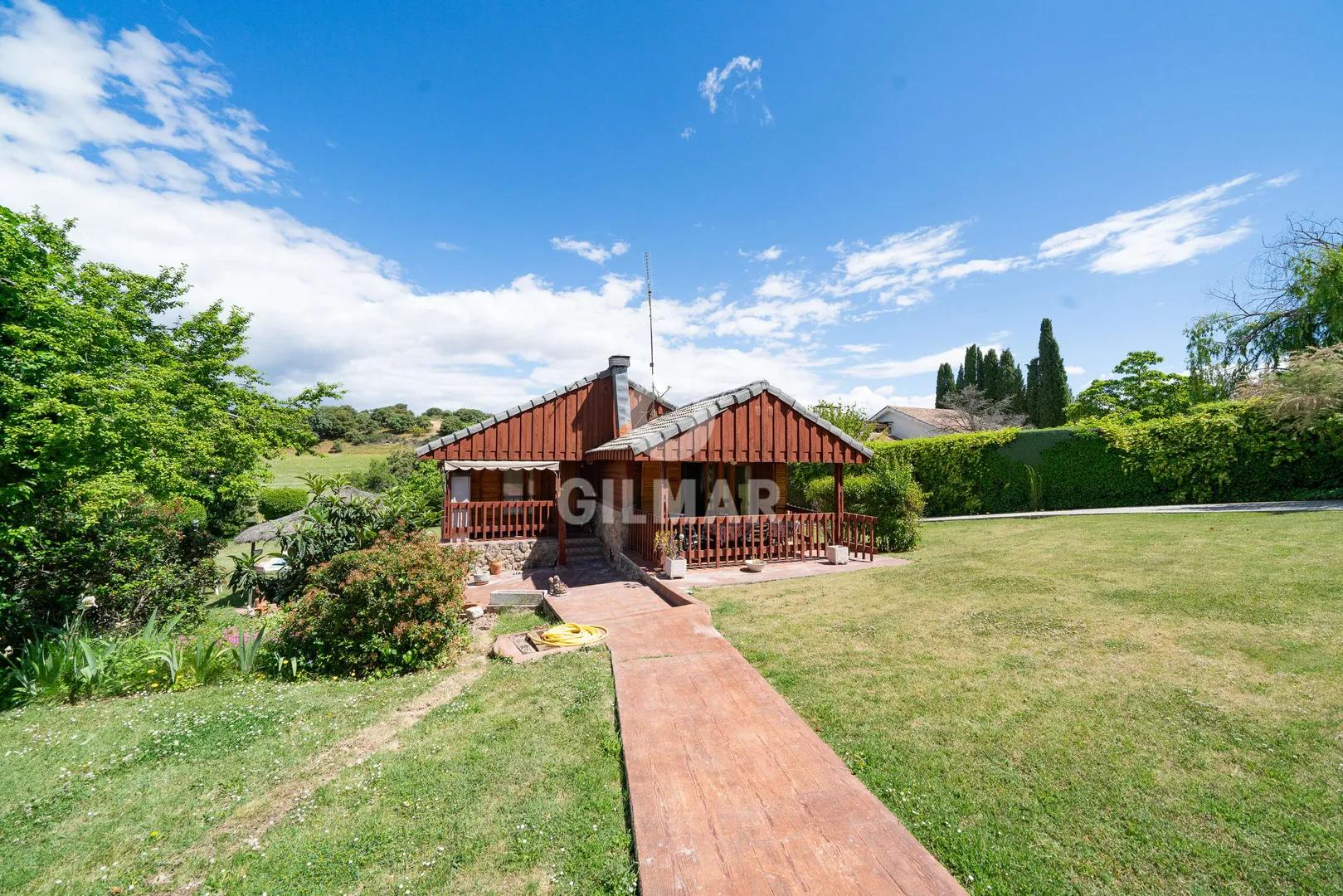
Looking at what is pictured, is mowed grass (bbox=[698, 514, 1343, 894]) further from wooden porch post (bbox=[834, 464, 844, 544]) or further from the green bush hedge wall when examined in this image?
the green bush hedge wall

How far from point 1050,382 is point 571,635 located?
53.9 metres

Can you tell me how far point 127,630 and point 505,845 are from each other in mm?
10919

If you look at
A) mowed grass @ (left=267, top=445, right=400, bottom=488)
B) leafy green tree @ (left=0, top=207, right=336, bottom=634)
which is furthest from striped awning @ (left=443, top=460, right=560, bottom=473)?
mowed grass @ (left=267, top=445, right=400, bottom=488)

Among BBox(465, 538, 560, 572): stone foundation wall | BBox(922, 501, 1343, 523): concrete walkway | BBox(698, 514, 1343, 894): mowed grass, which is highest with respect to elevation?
BBox(922, 501, 1343, 523): concrete walkway

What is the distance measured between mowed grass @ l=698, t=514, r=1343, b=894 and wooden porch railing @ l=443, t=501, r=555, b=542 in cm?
836

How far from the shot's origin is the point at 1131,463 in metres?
18.5

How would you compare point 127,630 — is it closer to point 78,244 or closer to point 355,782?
point 355,782

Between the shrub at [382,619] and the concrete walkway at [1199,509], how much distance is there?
19.6 meters

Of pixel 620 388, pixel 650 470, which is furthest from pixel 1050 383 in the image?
pixel 650 470

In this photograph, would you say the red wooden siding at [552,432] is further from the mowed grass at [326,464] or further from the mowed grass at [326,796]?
the mowed grass at [326,464]

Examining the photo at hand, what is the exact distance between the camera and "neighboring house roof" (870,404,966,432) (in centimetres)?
4675

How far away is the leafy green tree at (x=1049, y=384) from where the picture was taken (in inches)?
1775

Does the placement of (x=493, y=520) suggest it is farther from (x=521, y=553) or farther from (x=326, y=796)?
(x=326, y=796)

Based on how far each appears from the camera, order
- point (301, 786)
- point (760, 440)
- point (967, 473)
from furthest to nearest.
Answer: point (967, 473) → point (760, 440) → point (301, 786)
